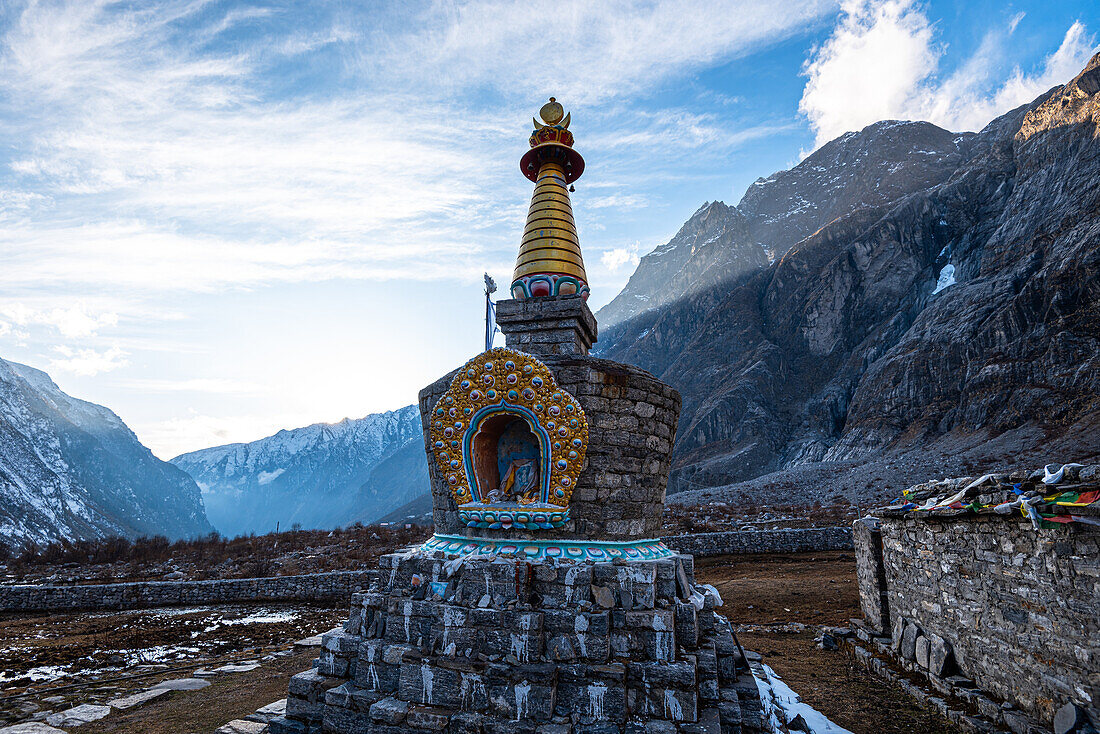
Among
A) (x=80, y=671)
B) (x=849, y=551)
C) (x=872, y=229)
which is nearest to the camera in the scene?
(x=80, y=671)

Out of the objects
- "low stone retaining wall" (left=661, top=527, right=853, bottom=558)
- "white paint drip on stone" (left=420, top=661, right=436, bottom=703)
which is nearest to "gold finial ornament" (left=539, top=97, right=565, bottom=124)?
"white paint drip on stone" (left=420, top=661, right=436, bottom=703)

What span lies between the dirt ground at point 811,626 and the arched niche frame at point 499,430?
552cm

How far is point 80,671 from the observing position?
9906mm

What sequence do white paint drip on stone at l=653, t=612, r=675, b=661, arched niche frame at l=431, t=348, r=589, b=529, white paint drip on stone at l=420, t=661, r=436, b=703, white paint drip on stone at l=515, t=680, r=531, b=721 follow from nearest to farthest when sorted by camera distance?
white paint drip on stone at l=515, t=680, r=531, b=721, white paint drip on stone at l=653, t=612, r=675, b=661, white paint drip on stone at l=420, t=661, r=436, b=703, arched niche frame at l=431, t=348, r=589, b=529

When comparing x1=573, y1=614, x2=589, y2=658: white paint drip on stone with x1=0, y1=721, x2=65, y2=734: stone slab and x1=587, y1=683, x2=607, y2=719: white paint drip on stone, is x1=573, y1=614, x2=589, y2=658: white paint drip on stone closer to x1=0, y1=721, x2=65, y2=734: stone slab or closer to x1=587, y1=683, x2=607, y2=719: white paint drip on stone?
x1=587, y1=683, x2=607, y2=719: white paint drip on stone

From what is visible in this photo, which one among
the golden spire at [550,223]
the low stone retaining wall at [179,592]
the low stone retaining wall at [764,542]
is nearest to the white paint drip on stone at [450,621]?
the golden spire at [550,223]

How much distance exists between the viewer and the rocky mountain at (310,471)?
11438cm

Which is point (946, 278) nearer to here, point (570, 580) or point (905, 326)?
point (905, 326)

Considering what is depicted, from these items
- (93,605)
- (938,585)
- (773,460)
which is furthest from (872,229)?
(93,605)

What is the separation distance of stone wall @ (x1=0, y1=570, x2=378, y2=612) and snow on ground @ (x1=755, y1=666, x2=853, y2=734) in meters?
13.3

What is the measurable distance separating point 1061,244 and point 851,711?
190 feet

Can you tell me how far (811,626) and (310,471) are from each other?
437ft

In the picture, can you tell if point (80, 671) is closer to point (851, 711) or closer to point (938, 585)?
point (851, 711)

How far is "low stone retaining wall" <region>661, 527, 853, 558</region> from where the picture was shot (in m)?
22.9
